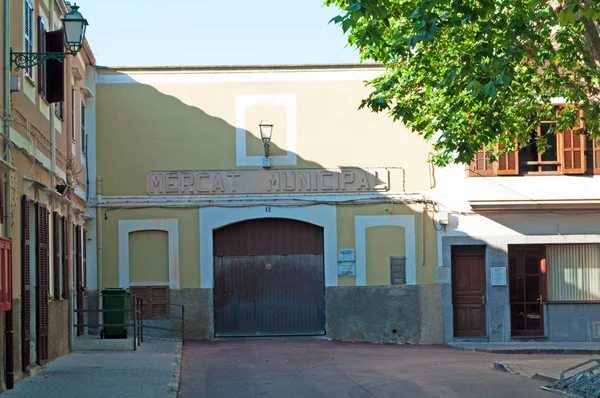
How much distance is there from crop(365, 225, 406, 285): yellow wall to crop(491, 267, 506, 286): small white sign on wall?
2276mm

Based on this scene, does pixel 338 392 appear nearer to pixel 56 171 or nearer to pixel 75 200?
pixel 56 171

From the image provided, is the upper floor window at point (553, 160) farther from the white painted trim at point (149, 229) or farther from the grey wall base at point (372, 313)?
the white painted trim at point (149, 229)

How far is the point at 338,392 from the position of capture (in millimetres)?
14102

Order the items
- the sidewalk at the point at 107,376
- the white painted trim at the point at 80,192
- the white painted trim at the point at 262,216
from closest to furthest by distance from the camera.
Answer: the sidewalk at the point at 107,376
the white painted trim at the point at 80,192
the white painted trim at the point at 262,216

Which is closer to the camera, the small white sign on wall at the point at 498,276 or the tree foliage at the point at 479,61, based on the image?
the tree foliage at the point at 479,61

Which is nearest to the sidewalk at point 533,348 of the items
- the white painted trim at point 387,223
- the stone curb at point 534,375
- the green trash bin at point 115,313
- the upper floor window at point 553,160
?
the white painted trim at point 387,223

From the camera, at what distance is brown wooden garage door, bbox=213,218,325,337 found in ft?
81.7

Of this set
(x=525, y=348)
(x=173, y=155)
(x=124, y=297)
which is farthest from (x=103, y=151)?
(x=525, y=348)

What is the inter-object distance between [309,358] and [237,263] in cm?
590

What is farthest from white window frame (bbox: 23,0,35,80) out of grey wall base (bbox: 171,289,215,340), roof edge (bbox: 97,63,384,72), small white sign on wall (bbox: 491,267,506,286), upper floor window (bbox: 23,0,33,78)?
small white sign on wall (bbox: 491,267,506,286)

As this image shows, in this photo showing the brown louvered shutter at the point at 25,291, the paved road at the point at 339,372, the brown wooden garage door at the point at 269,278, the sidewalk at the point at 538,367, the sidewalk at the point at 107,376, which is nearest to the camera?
the sidewalk at the point at 107,376

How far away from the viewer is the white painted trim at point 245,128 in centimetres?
2470

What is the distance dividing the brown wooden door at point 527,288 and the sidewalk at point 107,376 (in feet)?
30.5

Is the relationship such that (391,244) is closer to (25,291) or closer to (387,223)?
(387,223)
